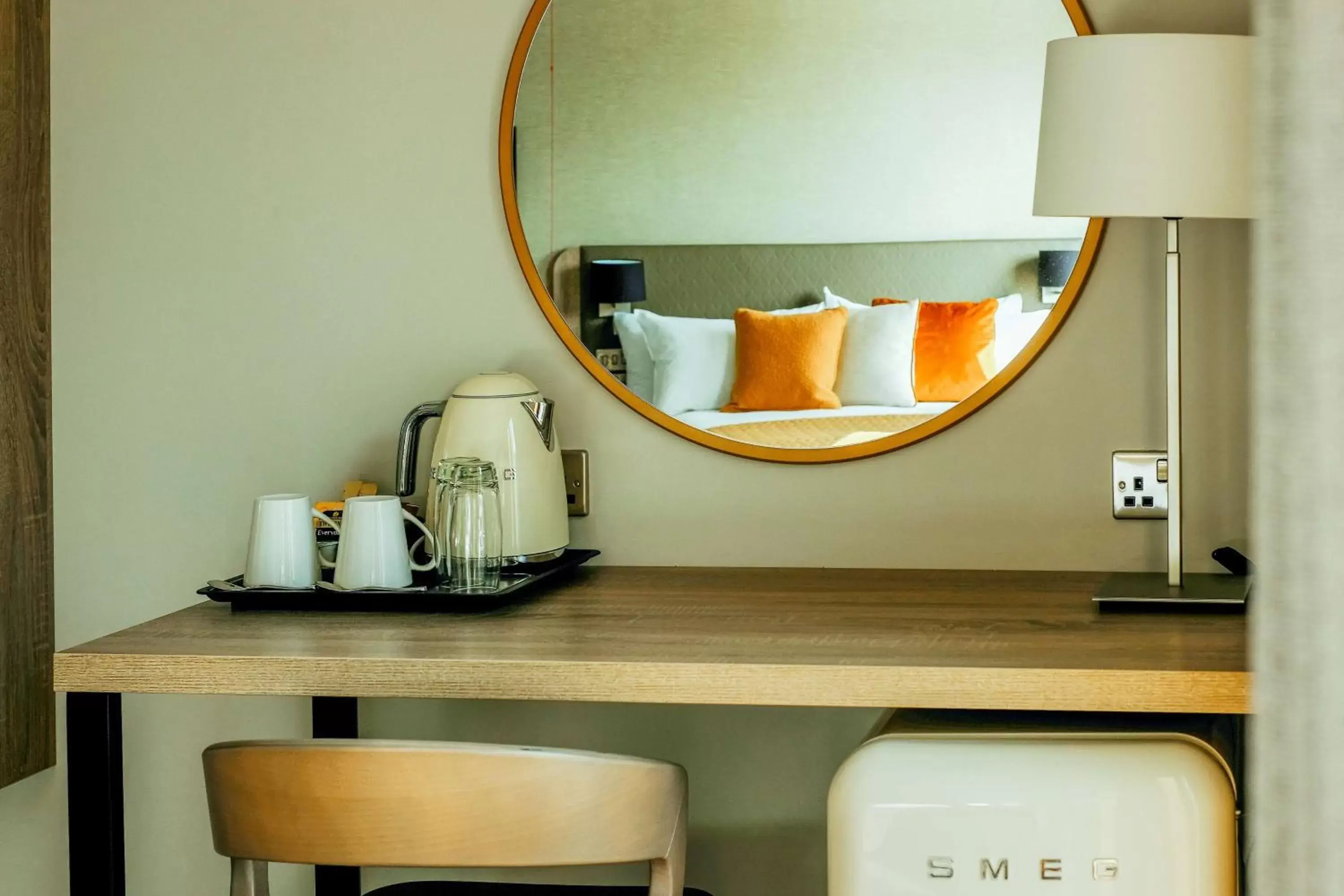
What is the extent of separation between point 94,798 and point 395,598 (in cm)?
40

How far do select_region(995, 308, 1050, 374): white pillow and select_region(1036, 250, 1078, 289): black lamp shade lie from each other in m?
0.04

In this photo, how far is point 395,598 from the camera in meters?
1.58

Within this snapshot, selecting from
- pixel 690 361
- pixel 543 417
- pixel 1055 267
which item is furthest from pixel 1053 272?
pixel 543 417

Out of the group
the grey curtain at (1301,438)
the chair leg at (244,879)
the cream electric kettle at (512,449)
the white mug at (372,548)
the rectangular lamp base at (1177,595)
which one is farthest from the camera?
the cream electric kettle at (512,449)

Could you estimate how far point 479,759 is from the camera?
3.44ft

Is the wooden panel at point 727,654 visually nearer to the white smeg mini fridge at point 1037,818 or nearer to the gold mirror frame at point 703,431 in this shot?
the white smeg mini fridge at point 1037,818

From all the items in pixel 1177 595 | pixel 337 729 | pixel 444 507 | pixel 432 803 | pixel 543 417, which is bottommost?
pixel 337 729

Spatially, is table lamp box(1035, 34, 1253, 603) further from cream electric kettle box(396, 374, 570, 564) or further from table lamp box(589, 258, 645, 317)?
cream electric kettle box(396, 374, 570, 564)

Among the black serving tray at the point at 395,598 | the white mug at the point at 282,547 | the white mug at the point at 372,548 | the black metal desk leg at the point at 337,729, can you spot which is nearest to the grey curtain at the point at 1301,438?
the black serving tray at the point at 395,598

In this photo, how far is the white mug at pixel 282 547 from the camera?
1638mm

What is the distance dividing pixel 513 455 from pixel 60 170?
3.02 ft

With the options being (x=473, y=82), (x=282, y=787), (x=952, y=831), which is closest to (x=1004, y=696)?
(x=952, y=831)

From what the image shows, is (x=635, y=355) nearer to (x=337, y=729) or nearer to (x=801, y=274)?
(x=801, y=274)

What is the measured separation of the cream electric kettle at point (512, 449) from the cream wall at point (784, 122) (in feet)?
0.89
